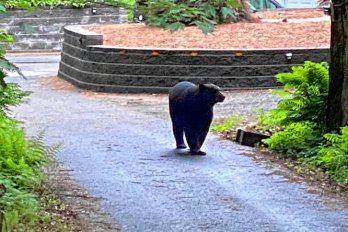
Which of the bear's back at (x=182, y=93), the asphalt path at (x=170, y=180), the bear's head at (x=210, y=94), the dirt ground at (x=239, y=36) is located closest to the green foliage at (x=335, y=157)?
the asphalt path at (x=170, y=180)

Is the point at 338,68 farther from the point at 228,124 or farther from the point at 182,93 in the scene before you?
the point at 228,124

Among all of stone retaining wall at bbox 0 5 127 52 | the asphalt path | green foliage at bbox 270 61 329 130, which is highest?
green foliage at bbox 270 61 329 130

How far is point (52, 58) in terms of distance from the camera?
1046 inches

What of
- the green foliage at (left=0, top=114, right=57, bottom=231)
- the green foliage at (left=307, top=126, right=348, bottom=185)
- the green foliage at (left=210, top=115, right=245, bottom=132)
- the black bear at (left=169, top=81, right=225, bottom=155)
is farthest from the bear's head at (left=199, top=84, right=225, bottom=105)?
the green foliage at (left=210, top=115, right=245, bottom=132)

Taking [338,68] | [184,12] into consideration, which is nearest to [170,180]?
[338,68]

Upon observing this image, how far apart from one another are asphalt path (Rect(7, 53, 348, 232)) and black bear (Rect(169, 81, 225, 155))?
240 mm

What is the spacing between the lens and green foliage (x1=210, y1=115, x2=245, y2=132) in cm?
1259

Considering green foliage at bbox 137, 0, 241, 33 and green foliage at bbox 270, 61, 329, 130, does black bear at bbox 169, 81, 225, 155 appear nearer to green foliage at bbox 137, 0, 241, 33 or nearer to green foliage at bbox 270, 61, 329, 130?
green foliage at bbox 270, 61, 329, 130

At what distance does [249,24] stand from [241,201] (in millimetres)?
13049

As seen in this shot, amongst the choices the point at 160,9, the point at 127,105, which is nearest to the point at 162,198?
the point at 160,9

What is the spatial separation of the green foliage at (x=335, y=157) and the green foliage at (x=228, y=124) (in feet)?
8.42

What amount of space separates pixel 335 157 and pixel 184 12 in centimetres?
525

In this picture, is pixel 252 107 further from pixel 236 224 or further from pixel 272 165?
pixel 236 224

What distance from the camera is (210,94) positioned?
994 centimetres
